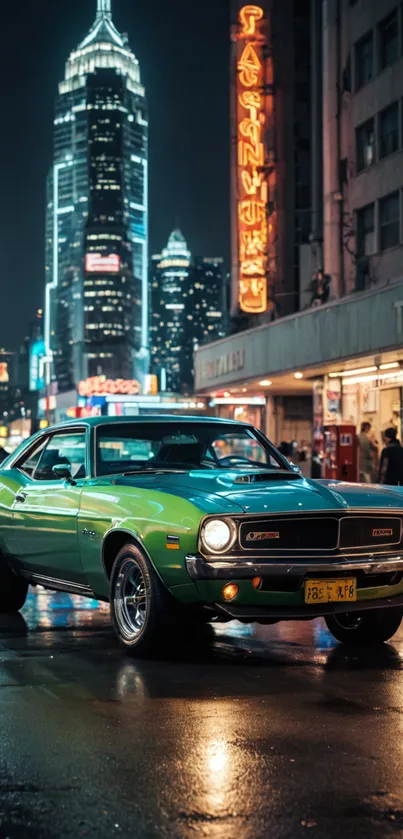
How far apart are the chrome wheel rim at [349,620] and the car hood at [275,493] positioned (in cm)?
88

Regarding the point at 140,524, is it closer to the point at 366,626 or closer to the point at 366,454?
the point at 366,626

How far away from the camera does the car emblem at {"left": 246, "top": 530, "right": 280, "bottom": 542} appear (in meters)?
6.93

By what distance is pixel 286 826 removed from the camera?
389 centimetres

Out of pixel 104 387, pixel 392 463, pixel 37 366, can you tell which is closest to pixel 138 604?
pixel 392 463

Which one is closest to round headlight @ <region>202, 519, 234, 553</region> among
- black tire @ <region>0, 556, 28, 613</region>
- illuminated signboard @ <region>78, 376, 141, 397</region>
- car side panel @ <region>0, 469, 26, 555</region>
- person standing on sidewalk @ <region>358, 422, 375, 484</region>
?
car side panel @ <region>0, 469, 26, 555</region>

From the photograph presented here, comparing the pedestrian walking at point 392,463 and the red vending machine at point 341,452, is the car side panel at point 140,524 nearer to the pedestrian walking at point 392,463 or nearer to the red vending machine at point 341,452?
the pedestrian walking at point 392,463

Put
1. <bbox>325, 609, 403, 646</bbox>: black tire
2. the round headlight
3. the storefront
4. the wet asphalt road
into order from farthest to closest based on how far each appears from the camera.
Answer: the storefront < <bbox>325, 609, 403, 646</bbox>: black tire < the round headlight < the wet asphalt road

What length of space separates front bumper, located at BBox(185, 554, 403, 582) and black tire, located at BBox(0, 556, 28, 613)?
301 centimetres

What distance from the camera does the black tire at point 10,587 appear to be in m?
9.48

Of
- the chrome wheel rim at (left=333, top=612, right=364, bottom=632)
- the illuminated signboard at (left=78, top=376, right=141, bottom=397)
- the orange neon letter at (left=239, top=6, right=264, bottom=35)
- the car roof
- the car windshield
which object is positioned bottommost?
the chrome wheel rim at (left=333, top=612, right=364, bottom=632)

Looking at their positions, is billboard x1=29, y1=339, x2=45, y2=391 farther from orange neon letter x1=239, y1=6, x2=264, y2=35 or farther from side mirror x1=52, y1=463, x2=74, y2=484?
side mirror x1=52, y1=463, x2=74, y2=484

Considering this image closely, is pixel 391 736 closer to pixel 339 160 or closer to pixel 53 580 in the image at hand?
pixel 53 580

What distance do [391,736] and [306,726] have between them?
1.36ft

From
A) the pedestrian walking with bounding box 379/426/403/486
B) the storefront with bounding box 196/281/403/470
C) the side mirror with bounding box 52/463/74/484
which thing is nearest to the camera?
the side mirror with bounding box 52/463/74/484
